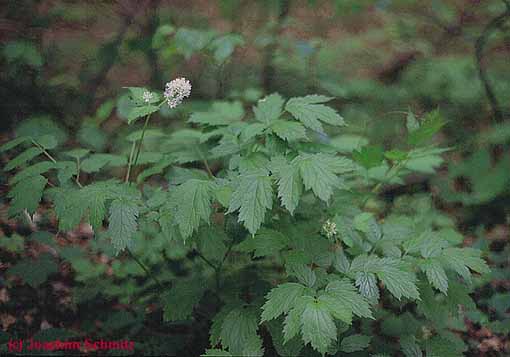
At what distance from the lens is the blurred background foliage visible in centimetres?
291

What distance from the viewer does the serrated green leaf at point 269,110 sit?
2.04 metres

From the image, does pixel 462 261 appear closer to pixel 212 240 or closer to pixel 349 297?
pixel 349 297

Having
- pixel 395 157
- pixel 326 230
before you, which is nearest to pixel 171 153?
pixel 326 230

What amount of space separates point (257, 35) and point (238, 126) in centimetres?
177

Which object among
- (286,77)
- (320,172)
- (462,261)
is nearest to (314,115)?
(320,172)

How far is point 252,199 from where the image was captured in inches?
63.5

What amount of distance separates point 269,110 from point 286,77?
2.18 m

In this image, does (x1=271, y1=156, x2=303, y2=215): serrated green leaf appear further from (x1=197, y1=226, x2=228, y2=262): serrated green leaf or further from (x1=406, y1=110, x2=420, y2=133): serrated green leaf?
(x1=406, y1=110, x2=420, y2=133): serrated green leaf

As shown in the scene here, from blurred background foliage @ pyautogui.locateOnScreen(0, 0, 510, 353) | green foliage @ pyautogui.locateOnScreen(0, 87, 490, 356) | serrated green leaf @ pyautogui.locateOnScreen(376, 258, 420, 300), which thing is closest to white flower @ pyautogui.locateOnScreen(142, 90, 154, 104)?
green foliage @ pyautogui.locateOnScreen(0, 87, 490, 356)

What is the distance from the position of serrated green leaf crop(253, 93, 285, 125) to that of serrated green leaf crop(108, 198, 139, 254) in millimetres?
694

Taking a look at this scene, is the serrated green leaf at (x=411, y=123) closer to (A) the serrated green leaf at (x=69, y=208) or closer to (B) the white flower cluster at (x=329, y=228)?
(B) the white flower cluster at (x=329, y=228)

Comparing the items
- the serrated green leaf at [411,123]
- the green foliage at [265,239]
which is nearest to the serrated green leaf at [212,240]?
the green foliage at [265,239]

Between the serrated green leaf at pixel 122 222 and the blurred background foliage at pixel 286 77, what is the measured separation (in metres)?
0.98

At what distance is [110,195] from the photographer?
169 cm
